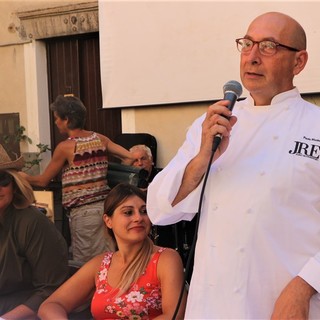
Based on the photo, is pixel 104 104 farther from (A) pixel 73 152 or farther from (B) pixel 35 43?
(A) pixel 73 152

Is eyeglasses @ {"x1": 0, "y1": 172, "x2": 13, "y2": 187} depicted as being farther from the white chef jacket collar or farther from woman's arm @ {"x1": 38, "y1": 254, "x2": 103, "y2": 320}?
the white chef jacket collar

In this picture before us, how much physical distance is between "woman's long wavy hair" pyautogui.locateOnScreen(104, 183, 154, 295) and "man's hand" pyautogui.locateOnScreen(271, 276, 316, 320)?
98cm

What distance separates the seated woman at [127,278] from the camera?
2199 mm

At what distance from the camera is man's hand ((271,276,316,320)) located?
1309 mm

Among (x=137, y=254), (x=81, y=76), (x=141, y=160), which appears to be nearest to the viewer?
(x=137, y=254)

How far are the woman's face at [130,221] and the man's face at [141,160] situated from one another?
4.55ft

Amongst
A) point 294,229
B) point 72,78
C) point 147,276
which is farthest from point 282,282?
point 72,78

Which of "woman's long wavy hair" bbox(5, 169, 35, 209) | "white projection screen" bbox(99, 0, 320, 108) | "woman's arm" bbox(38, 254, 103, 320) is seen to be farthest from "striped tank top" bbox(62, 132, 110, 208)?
"white projection screen" bbox(99, 0, 320, 108)

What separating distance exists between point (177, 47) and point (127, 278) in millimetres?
3041

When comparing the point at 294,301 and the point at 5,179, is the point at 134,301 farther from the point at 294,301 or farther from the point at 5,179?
the point at 5,179

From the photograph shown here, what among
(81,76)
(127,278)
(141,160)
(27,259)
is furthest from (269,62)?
(81,76)

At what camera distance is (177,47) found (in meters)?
4.86

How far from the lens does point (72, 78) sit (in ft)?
20.6

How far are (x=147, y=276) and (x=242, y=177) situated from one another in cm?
94
